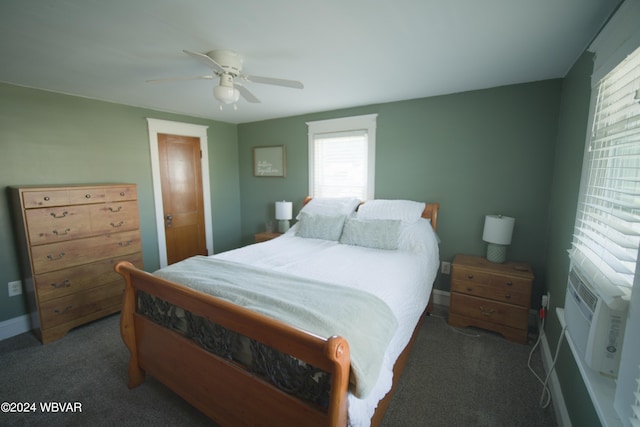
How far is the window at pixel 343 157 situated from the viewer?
3.28 metres

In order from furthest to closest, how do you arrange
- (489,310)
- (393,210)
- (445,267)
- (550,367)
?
(445,267) < (393,210) < (489,310) < (550,367)

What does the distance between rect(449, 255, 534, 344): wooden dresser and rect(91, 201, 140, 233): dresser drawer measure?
10.8 feet

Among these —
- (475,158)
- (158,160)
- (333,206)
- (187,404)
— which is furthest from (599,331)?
(158,160)

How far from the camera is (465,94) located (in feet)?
8.86

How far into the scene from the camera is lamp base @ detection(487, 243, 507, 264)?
2516 mm

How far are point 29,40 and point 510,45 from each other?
3.00 metres

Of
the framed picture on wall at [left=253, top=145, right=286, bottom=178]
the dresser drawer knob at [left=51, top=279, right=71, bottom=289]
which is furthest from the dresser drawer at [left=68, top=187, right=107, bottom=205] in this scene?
the framed picture on wall at [left=253, top=145, right=286, bottom=178]

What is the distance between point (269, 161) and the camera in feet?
13.5

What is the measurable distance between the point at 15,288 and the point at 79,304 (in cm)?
60

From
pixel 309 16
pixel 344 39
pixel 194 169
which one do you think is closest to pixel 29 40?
pixel 309 16

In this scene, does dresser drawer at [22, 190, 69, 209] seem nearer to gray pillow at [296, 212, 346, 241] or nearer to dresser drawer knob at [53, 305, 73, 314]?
dresser drawer knob at [53, 305, 73, 314]

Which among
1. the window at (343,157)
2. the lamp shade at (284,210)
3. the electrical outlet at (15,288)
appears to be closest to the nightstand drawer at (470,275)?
the window at (343,157)

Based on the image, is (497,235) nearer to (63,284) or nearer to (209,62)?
(209,62)

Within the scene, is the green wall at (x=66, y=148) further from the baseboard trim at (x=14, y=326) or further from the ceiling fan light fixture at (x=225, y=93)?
the ceiling fan light fixture at (x=225, y=93)
